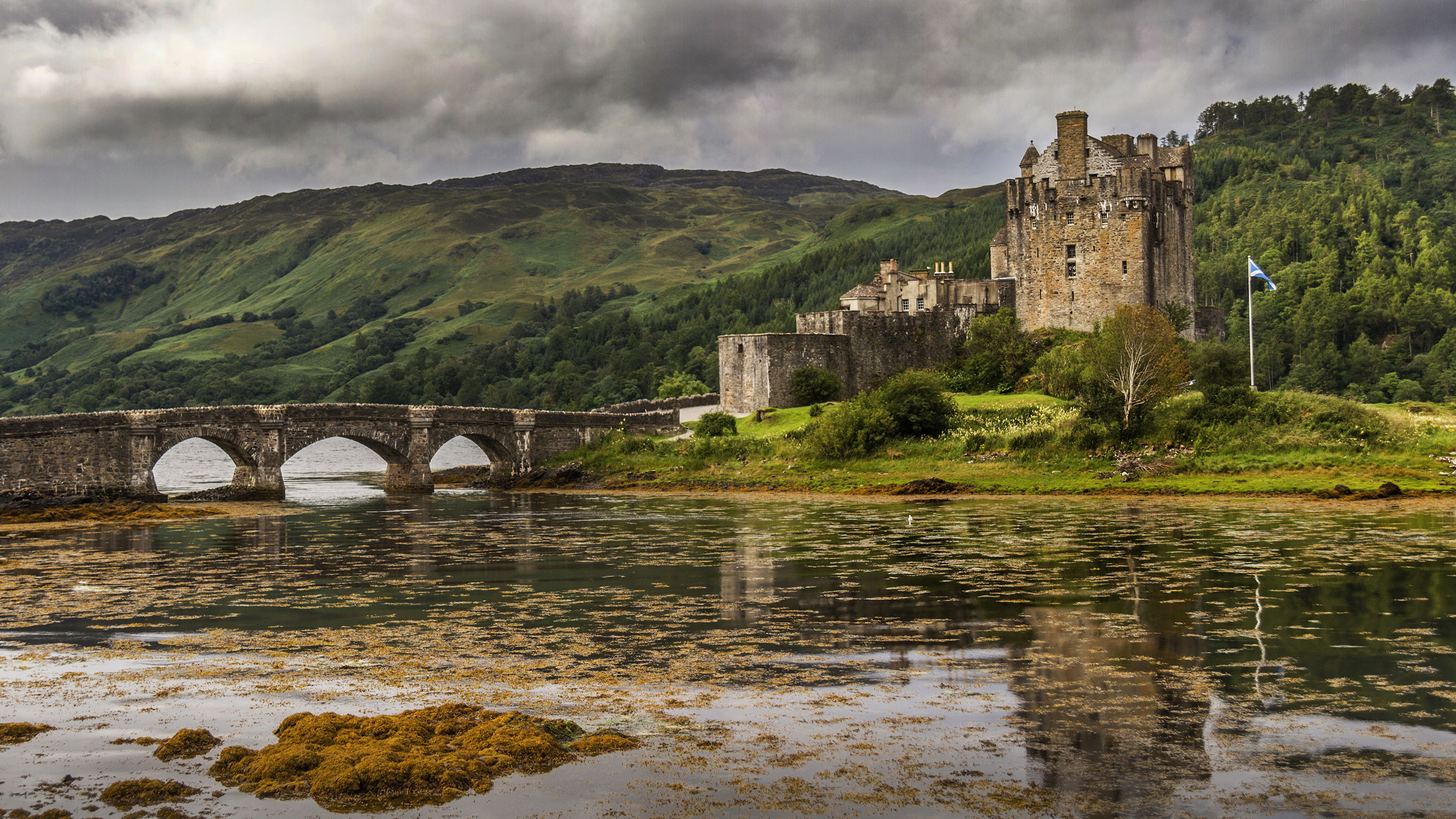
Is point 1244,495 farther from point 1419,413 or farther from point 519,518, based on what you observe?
point 519,518

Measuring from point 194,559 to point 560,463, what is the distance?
104ft

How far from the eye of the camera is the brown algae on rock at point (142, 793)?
34.9 ft

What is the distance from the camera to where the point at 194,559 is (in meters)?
29.5

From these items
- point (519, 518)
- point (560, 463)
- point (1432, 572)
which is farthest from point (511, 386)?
point (1432, 572)

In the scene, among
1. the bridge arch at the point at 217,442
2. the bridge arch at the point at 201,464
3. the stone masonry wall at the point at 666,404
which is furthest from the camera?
the stone masonry wall at the point at 666,404

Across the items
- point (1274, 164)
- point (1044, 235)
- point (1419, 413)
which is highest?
point (1274, 164)

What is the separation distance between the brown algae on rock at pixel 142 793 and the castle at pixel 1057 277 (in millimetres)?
49680

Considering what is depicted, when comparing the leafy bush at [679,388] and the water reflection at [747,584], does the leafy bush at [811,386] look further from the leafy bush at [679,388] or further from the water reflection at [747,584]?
Answer: the leafy bush at [679,388]

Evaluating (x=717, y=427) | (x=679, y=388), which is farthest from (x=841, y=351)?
(x=679, y=388)

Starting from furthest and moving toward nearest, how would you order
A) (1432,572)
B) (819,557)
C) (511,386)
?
1. (511,386)
2. (819,557)
3. (1432,572)

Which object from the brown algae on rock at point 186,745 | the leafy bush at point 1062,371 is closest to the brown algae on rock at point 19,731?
the brown algae on rock at point 186,745

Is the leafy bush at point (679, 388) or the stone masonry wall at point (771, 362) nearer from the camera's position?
the stone masonry wall at point (771, 362)

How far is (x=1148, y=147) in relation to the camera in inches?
2451

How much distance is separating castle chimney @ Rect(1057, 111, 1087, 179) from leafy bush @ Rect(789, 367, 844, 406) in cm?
1585
